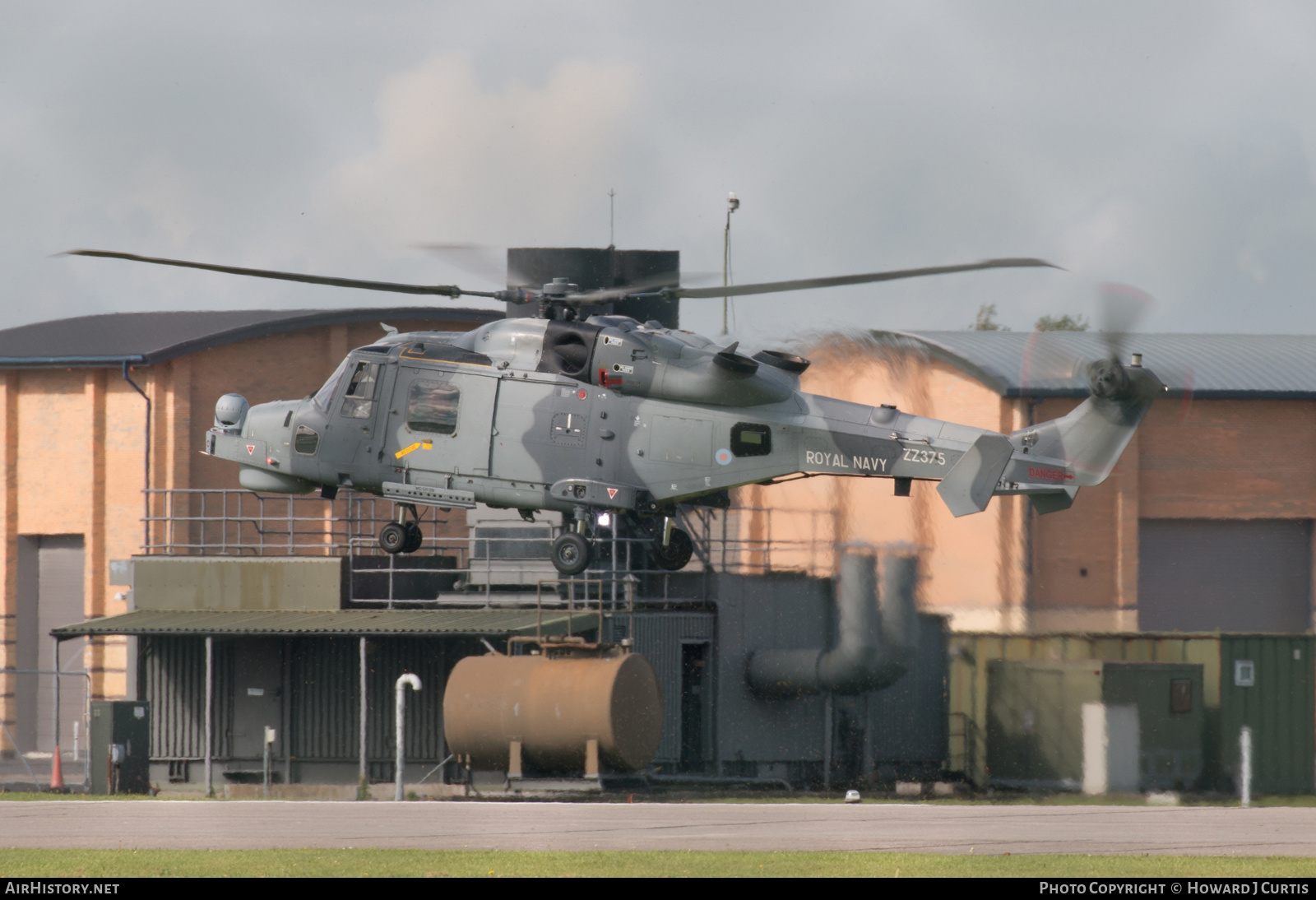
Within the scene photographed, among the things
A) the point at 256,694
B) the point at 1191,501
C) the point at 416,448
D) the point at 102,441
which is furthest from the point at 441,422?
the point at 102,441

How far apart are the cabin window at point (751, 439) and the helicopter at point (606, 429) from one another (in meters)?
0.03

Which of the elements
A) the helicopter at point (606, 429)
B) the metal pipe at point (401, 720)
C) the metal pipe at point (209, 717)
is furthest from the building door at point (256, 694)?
the helicopter at point (606, 429)

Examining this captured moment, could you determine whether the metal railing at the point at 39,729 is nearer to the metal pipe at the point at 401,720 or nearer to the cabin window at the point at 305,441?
the metal pipe at the point at 401,720

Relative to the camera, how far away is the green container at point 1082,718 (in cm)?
3045

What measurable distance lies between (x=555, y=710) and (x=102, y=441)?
75.6 ft

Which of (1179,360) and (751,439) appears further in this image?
(1179,360)

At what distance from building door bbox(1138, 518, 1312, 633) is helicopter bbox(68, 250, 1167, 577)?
1806 centimetres

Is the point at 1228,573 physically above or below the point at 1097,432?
below

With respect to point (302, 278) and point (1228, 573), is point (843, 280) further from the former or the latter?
point (1228, 573)

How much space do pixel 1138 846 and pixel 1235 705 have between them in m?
13.2

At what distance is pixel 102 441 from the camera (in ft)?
152

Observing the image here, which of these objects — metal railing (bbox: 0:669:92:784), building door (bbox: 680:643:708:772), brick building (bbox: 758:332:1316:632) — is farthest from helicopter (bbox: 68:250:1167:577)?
metal railing (bbox: 0:669:92:784)

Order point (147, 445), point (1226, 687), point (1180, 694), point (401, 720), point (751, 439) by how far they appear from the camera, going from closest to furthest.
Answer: point (751, 439), point (401, 720), point (1180, 694), point (1226, 687), point (147, 445)

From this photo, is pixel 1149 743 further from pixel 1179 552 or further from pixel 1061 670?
pixel 1179 552
